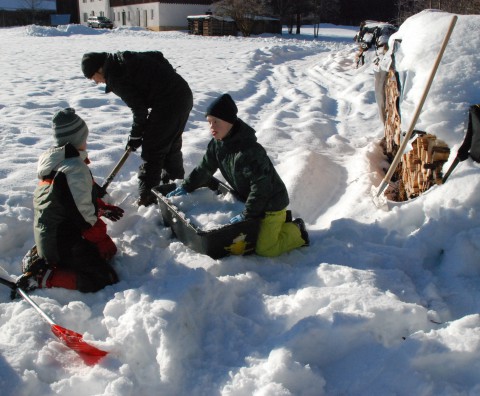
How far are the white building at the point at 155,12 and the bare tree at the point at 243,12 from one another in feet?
19.6

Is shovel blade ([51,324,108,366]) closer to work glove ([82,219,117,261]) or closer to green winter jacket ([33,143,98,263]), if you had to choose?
green winter jacket ([33,143,98,263])

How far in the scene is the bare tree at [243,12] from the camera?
32281mm

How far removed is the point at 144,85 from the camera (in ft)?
12.7

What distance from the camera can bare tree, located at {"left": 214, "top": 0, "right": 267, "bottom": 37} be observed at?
106 ft

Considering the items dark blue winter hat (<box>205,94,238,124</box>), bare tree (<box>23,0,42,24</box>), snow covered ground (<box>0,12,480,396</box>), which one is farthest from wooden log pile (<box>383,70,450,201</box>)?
bare tree (<box>23,0,42,24</box>)

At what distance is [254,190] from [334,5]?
43.7 metres

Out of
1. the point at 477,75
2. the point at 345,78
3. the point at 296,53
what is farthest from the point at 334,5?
the point at 477,75

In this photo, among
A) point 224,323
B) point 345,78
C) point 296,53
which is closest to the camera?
point 224,323

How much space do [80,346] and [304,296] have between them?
118 centimetres

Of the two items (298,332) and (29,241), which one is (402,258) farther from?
(29,241)

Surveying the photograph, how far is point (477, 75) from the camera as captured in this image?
3607 millimetres

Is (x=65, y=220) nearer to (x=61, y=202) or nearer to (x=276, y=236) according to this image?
(x=61, y=202)

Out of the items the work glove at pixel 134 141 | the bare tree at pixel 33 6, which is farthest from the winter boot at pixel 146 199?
the bare tree at pixel 33 6

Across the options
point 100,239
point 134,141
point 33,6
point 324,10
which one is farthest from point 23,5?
point 100,239
